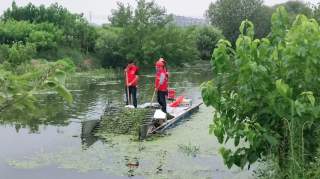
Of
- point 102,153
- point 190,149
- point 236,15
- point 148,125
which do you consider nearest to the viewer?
point 102,153

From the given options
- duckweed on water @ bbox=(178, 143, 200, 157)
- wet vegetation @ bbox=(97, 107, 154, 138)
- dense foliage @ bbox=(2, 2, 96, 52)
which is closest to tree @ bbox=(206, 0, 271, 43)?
dense foliage @ bbox=(2, 2, 96, 52)

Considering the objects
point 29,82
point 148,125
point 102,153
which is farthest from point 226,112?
point 148,125

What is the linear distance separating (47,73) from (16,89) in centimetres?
18

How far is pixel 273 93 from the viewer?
650 centimetres

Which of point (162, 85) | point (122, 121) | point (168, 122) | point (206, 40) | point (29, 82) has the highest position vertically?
point (29, 82)

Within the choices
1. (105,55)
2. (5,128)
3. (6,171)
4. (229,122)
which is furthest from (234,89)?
(105,55)

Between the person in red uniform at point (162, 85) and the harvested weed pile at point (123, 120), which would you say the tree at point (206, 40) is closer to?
the person in red uniform at point (162, 85)

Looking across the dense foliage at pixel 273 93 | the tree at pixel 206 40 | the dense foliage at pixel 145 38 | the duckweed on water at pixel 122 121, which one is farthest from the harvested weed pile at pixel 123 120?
the tree at pixel 206 40

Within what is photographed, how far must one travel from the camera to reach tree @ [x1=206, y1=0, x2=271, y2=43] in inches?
2955

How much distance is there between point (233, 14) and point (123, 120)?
63774mm

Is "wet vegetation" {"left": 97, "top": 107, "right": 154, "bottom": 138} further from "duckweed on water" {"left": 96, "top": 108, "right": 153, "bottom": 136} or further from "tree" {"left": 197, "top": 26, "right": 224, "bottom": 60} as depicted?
"tree" {"left": 197, "top": 26, "right": 224, "bottom": 60}

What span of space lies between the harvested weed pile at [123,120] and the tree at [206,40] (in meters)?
44.8

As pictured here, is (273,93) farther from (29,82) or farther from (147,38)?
(147,38)

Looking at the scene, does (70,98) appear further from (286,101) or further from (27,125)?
(27,125)
